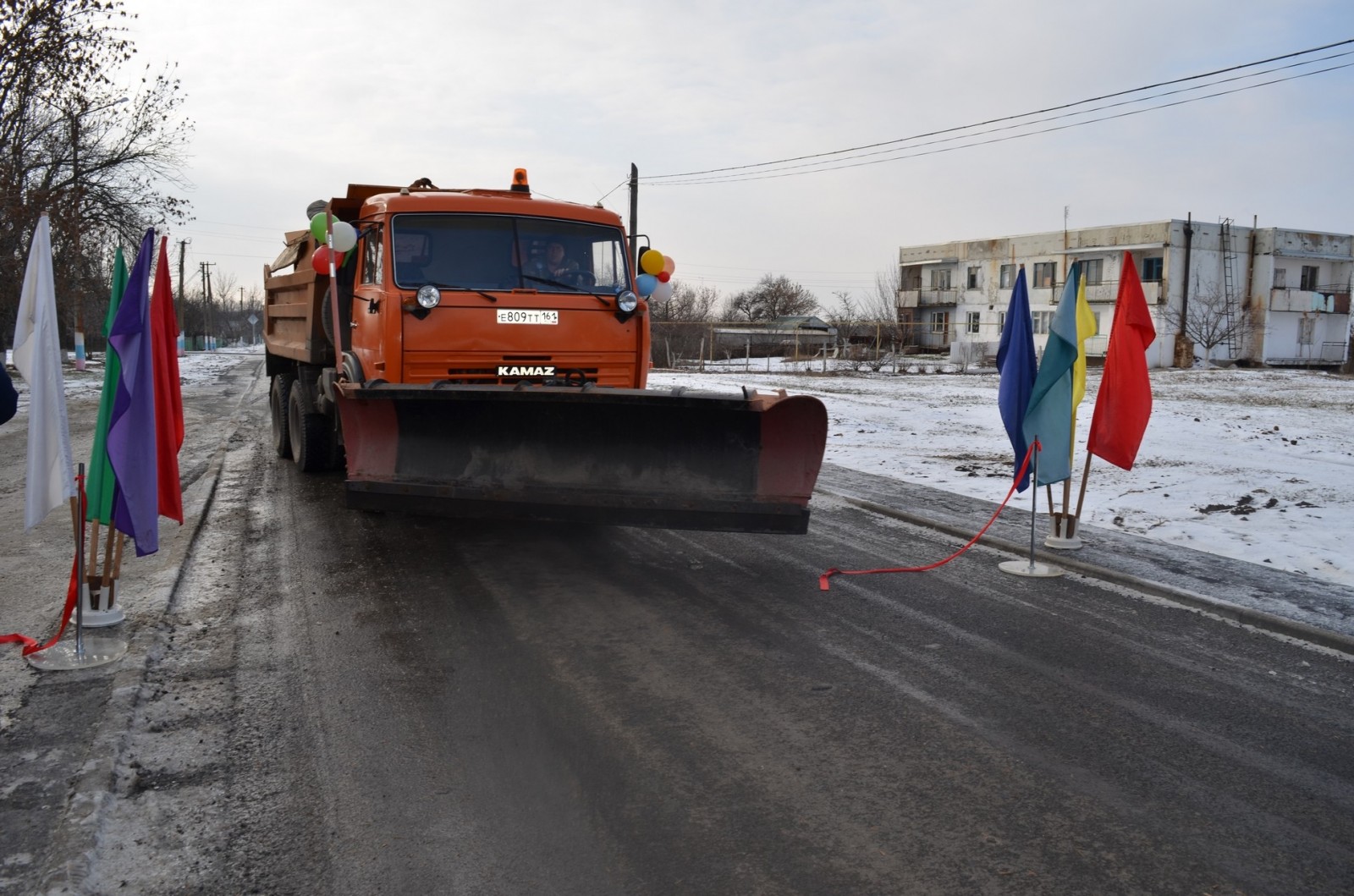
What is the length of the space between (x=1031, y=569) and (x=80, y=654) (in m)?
5.67

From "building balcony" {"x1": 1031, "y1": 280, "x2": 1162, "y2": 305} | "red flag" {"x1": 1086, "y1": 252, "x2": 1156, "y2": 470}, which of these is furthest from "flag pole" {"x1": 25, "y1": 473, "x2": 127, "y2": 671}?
"building balcony" {"x1": 1031, "y1": 280, "x2": 1162, "y2": 305}

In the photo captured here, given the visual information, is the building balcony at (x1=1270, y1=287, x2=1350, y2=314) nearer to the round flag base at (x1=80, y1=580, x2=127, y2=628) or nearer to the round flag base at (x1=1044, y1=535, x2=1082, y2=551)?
the round flag base at (x1=1044, y1=535, x2=1082, y2=551)

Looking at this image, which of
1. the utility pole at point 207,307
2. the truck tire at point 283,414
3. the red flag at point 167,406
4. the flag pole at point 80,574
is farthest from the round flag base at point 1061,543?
the utility pole at point 207,307

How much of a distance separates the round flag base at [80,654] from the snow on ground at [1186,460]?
741 cm

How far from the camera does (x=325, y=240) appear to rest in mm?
8422

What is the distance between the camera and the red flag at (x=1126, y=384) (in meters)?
7.69

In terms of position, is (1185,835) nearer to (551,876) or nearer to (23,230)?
(551,876)

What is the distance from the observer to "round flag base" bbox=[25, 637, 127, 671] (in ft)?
16.0

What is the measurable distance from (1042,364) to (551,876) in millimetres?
5632

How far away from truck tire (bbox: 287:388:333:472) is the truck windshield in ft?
10.8

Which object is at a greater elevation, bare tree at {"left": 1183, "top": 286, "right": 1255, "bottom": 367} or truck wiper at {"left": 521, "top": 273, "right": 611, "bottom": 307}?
→ bare tree at {"left": 1183, "top": 286, "right": 1255, "bottom": 367}

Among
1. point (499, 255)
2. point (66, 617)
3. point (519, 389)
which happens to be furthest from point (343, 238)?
point (66, 617)

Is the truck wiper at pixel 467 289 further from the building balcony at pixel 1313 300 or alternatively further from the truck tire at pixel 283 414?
the building balcony at pixel 1313 300

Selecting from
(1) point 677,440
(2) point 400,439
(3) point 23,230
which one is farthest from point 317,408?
(3) point 23,230
